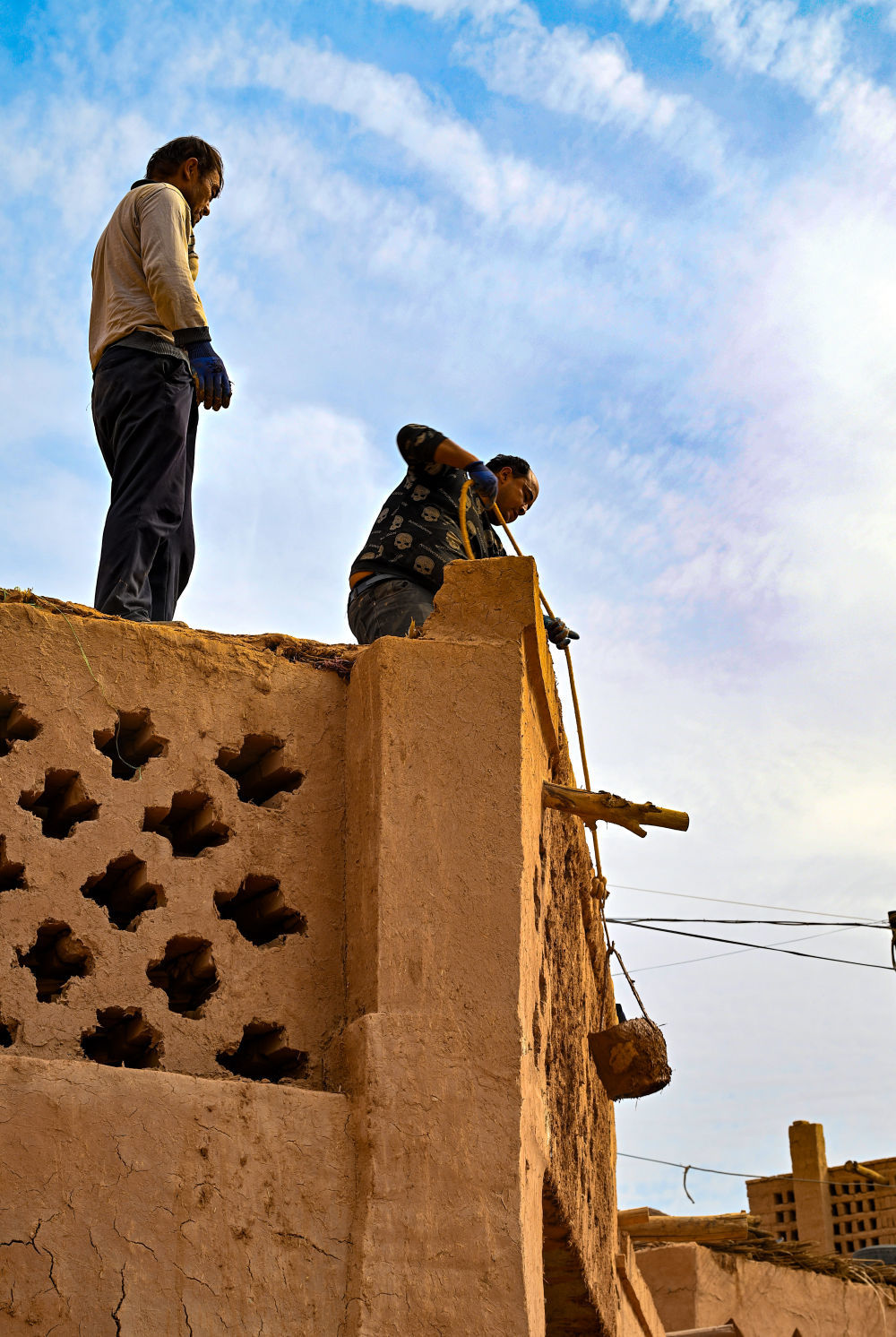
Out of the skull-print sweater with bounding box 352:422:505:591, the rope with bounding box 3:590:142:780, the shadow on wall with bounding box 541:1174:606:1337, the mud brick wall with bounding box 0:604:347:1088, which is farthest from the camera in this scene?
the skull-print sweater with bounding box 352:422:505:591

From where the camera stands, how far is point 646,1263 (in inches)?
325

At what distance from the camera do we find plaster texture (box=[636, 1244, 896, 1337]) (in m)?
8.14

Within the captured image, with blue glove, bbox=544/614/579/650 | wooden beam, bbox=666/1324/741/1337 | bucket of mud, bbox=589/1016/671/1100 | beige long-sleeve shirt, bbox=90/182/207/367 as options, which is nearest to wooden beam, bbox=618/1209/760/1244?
wooden beam, bbox=666/1324/741/1337

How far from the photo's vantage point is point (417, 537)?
509cm

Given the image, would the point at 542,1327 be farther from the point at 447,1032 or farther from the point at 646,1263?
the point at 646,1263

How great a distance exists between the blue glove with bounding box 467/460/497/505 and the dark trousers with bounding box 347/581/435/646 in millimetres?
374

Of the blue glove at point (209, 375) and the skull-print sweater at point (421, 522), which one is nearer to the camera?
the blue glove at point (209, 375)

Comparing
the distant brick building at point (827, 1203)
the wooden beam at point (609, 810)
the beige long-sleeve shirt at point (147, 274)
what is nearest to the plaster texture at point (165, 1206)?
the wooden beam at point (609, 810)

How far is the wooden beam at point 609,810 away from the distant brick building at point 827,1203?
28.4ft

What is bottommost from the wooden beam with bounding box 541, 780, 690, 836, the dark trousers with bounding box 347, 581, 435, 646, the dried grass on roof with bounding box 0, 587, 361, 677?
the wooden beam with bounding box 541, 780, 690, 836

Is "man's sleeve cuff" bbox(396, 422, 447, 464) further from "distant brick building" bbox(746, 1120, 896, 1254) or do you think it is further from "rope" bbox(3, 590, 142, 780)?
"distant brick building" bbox(746, 1120, 896, 1254)

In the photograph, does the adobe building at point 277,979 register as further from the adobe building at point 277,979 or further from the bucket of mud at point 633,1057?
the bucket of mud at point 633,1057

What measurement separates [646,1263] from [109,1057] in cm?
559

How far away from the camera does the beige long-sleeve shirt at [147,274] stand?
4506 mm
